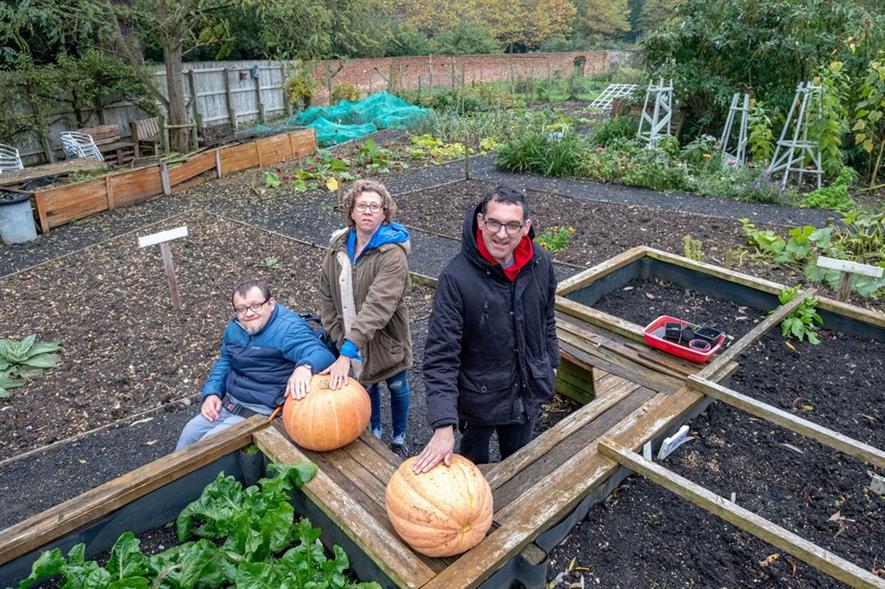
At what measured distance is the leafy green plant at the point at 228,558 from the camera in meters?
2.01

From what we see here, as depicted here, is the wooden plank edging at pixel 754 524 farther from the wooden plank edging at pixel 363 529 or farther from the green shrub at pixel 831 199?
the green shrub at pixel 831 199

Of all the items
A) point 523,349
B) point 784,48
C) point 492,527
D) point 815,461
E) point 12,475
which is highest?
point 784,48

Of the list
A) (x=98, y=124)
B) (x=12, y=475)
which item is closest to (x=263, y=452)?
(x=12, y=475)

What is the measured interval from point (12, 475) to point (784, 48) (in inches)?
519

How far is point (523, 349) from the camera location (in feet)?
8.41

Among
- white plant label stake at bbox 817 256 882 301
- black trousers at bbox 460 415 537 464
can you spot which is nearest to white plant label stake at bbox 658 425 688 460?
black trousers at bbox 460 415 537 464

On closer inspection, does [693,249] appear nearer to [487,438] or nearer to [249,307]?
[487,438]

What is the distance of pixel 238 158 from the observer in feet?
37.6

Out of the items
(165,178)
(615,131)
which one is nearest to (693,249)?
(615,131)

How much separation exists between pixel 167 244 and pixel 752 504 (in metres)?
4.96

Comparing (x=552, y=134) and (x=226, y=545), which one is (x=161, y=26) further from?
(x=226, y=545)

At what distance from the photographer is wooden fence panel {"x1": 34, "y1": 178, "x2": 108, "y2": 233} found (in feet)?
27.3

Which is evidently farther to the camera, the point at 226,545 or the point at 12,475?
the point at 12,475

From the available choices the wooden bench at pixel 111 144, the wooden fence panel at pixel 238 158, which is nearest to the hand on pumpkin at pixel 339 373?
the wooden fence panel at pixel 238 158
